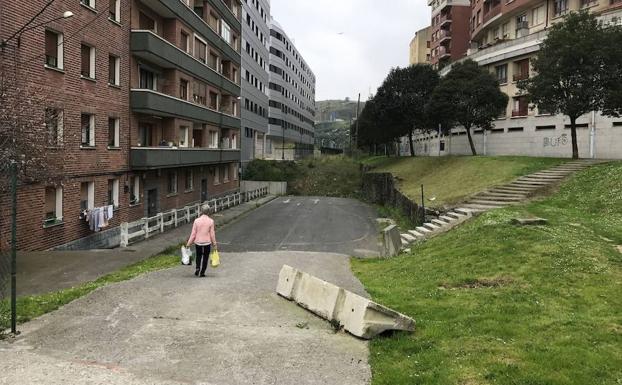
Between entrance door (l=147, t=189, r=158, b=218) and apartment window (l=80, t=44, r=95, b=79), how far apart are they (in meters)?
7.94

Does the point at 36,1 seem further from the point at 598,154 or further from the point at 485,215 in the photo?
the point at 598,154

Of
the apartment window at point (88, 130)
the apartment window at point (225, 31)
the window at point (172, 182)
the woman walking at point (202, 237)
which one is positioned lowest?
the woman walking at point (202, 237)

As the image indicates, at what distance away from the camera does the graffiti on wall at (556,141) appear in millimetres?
38156

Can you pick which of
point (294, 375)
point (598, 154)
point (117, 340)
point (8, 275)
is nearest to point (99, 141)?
point (8, 275)

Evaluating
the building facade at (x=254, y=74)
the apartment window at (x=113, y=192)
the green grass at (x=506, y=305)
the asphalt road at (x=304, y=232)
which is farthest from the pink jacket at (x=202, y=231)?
the building facade at (x=254, y=74)

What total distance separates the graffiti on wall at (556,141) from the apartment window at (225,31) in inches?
987

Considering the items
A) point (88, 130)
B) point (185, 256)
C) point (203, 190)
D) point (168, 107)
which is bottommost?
point (185, 256)

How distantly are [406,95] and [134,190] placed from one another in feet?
105

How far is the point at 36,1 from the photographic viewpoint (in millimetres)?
17000

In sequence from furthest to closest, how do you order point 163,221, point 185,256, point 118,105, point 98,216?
1. point 163,221
2. point 118,105
3. point 98,216
4. point 185,256

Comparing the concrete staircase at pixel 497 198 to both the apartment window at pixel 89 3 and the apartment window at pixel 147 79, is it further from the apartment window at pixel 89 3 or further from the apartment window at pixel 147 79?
the apartment window at pixel 147 79

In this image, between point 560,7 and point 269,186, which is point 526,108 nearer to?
point 560,7

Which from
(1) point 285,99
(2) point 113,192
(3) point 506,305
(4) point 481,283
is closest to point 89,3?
(2) point 113,192

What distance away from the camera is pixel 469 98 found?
127 ft
